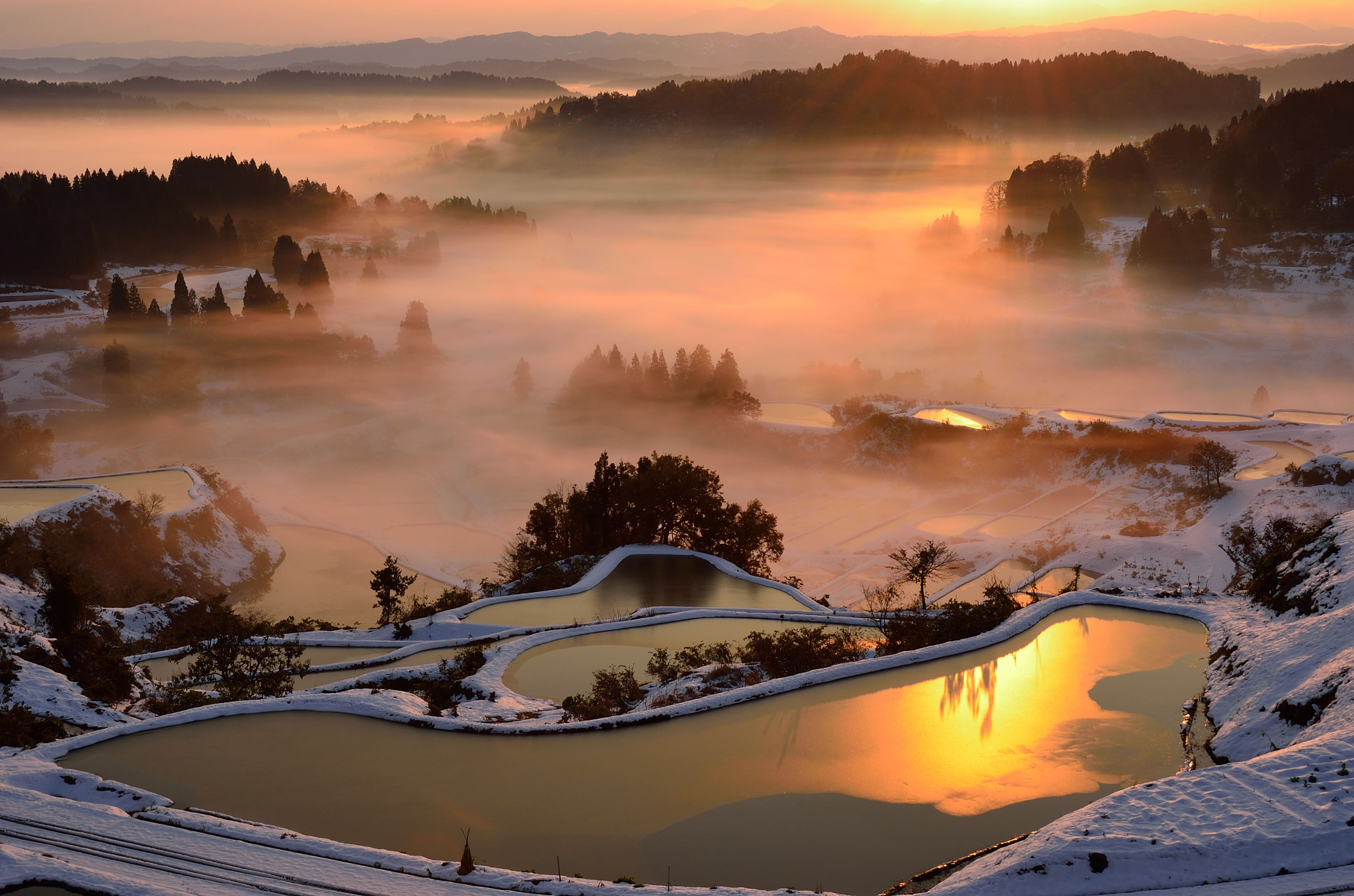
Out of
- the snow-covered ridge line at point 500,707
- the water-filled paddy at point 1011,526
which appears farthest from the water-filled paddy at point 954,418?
the snow-covered ridge line at point 500,707

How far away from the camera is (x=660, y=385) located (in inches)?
5842

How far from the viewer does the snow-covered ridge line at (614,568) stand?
4625 cm

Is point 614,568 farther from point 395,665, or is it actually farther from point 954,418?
point 954,418

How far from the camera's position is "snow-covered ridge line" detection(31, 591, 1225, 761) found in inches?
1000

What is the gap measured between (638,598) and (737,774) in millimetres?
23621

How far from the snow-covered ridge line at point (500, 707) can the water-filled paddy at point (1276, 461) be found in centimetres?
5390

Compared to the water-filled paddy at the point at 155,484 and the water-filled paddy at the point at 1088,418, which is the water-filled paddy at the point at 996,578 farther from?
the water-filled paddy at the point at 155,484

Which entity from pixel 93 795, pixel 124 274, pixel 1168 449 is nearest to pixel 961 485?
pixel 1168 449

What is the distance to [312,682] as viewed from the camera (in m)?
37.1

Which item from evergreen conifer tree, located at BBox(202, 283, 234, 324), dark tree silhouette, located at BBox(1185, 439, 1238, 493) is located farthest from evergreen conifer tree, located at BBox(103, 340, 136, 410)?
dark tree silhouette, located at BBox(1185, 439, 1238, 493)

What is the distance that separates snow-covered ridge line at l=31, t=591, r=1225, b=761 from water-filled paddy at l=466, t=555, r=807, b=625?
13.6 metres

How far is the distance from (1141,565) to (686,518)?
30.7m

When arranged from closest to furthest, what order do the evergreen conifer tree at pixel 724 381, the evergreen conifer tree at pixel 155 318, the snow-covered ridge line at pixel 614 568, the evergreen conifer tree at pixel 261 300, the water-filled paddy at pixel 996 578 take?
1. the snow-covered ridge line at pixel 614 568
2. the water-filled paddy at pixel 996 578
3. the evergreen conifer tree at pixel 724 381
4. the evergreen conifer tree at pixel 155 318
5. the evergreen conifer tree at pixel 261 300

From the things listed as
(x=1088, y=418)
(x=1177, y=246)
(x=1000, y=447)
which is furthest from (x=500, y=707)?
(x=1177, y=246)
